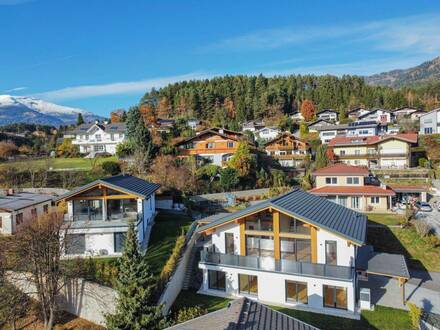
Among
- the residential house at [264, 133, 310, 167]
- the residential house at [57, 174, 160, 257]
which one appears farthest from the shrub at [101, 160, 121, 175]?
the residential house at [264, 133, 310, 167]

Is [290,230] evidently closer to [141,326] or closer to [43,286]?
[141,326]

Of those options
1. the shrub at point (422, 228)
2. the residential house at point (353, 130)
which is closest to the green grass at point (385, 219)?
the shrub at point (422, 228)

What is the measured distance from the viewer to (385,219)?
30906 millimetres

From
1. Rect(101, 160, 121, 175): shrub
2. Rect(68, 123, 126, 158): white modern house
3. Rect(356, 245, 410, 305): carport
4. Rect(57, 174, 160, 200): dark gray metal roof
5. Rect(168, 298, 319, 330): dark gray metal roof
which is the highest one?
Rect(68, 123, 126, 158): white modern house

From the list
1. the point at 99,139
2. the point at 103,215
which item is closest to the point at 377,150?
the point at 103,215

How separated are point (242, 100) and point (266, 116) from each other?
811 centimetres

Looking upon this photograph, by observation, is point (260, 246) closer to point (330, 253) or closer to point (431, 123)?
point (330, 253)

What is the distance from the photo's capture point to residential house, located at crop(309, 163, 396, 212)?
113 feet

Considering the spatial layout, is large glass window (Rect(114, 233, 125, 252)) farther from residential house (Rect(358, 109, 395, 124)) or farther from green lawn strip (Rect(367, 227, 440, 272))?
residential house (Rect(358, 109, 395, 124))

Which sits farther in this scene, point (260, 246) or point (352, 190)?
point (352, 190)

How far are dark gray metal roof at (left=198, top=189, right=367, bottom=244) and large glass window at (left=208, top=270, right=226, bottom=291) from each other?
2846 millimetres

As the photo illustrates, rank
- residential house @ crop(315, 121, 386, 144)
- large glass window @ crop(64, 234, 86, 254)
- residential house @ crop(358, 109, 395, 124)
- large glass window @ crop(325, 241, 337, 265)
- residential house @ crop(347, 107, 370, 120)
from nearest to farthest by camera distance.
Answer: large glass window @ crop(325, 241, 337, 265) < large glass window @ crop(64, 234, 86, 254) < residential house @ crop(315, 121, 386, 144) < residential house @ crop(358, 109, 395, 124) < residential house @ crop(347, 107, 370, 120)

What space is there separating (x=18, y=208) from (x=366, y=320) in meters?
25.5

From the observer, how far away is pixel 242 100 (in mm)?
91500
